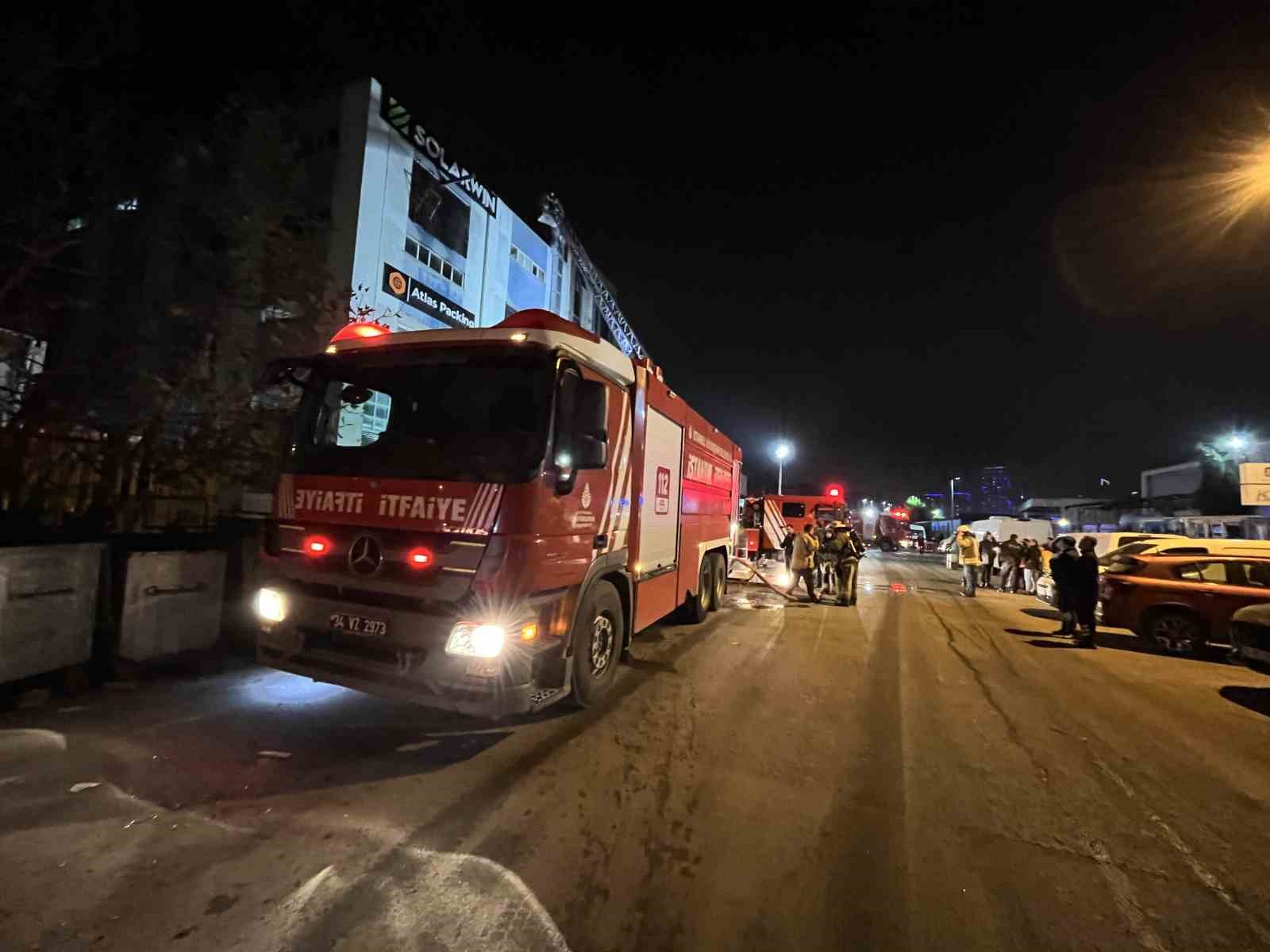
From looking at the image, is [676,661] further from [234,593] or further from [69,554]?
[69,554]

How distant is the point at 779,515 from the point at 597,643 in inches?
631

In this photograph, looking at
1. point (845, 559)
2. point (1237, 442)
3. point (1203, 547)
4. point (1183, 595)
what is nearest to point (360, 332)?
point (845, 559)

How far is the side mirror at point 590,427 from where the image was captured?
13.5ft

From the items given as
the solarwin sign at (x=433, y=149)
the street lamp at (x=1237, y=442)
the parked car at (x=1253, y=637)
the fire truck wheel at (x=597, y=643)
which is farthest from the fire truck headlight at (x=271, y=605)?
the street lamp at (x=1237, y=442)

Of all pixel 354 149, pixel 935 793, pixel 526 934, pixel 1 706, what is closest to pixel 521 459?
pixel 526 934

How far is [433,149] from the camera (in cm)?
2367

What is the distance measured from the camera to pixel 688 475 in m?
→ 7.51

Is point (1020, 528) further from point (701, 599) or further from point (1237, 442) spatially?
point (1237, 442)

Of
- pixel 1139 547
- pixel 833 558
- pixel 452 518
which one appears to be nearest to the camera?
pixel 452 518

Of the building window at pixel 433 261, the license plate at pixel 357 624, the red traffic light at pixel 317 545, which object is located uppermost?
the building window at pixel 433 261

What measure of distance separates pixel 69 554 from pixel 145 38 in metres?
6.59

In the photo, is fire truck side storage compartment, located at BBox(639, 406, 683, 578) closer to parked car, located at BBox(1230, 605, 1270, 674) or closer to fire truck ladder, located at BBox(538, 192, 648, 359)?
parked car, located at BBox(1230, 605, 1270, 674)

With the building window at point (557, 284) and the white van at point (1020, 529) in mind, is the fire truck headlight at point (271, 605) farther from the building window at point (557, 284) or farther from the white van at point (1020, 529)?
the building window at point (557, 284)

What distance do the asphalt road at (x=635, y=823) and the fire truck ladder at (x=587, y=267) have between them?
25.8m
